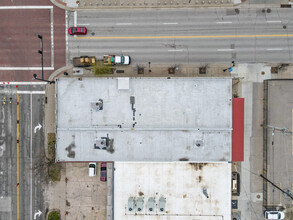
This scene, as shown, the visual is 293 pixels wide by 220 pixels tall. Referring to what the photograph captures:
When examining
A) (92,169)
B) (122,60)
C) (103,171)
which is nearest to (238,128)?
(122,60)

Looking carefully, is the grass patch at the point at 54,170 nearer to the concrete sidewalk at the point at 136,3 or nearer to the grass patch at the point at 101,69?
the grass patch at the point at 101,69

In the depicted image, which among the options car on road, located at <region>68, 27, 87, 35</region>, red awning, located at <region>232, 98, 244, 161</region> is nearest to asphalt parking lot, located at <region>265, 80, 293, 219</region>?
red awning, located at <region>232, 98, 244, 161</region>

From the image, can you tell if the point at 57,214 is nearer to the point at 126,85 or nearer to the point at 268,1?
the point at 126,85

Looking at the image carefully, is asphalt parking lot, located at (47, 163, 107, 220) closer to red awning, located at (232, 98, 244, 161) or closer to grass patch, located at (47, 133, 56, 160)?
grass patch, located at (47, 133, 56, 160)

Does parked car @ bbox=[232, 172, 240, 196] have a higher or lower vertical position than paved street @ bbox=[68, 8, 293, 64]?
lower

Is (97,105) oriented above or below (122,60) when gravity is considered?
below

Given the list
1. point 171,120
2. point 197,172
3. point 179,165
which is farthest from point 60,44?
point 197,172

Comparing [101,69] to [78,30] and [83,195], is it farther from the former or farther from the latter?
[83,195]
